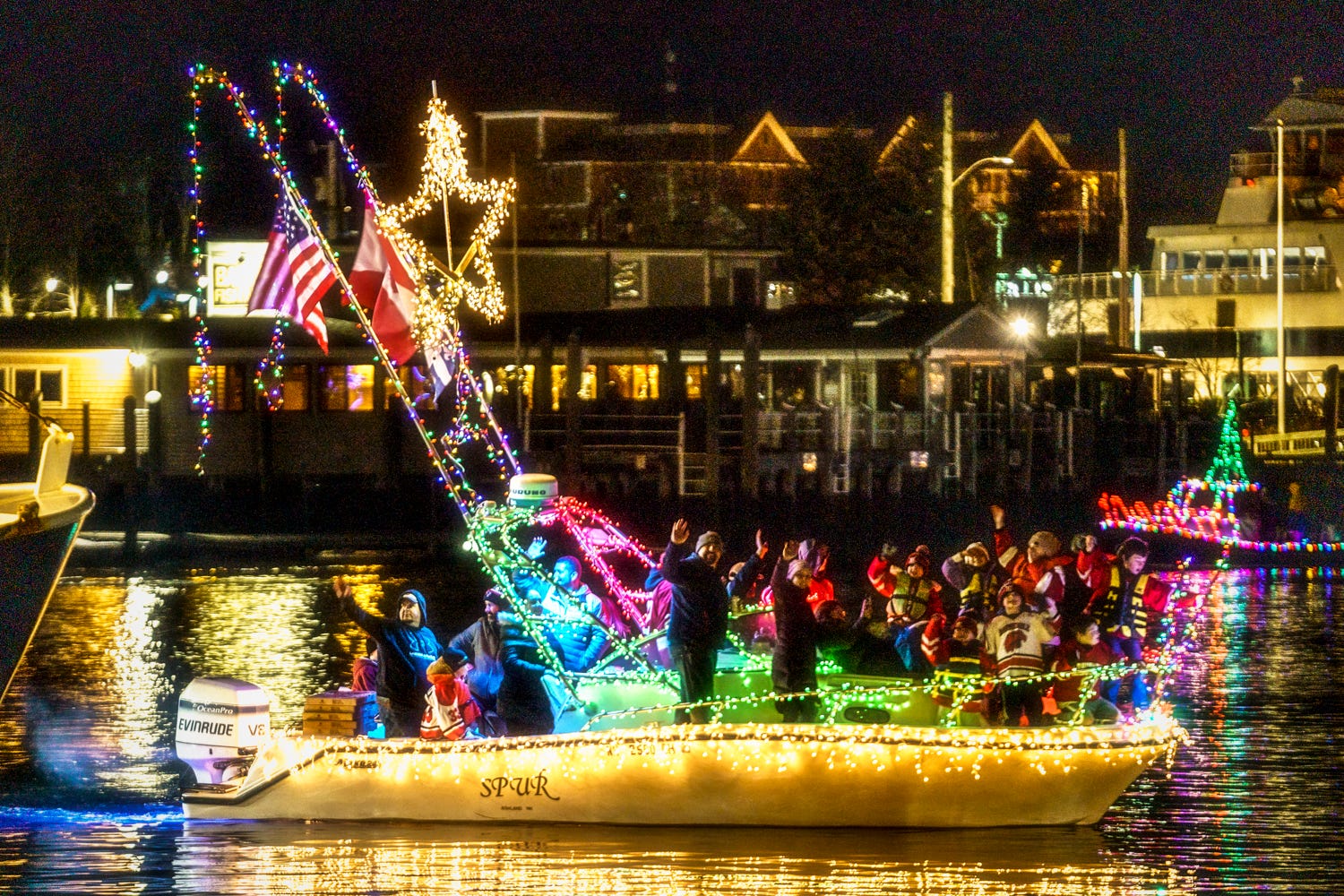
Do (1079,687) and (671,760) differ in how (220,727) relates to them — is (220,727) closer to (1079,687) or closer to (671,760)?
(671,760)

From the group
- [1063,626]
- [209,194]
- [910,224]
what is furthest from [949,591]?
[209,194]

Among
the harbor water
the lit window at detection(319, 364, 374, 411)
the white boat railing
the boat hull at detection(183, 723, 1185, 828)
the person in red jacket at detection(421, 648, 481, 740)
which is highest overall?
the lit window at detection(319, 364, 374, 411)

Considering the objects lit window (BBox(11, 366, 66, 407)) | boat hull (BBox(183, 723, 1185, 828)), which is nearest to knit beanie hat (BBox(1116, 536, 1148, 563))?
boat hull (BBox(183, 723, 1185, 828))

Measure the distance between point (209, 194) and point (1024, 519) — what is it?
34607mm

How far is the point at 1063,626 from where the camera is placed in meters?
14.4

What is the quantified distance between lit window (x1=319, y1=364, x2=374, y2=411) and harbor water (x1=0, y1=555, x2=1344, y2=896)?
78.0ft

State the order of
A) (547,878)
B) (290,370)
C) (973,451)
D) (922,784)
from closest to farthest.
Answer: (547,878) → (922,784) → (973,451) → (290,370)

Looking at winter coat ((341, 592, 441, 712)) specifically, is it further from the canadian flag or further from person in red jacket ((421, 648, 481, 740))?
the canadian flag

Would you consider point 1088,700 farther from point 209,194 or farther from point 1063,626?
point 209,194

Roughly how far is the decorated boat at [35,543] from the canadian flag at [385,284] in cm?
276

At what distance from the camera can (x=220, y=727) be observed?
13.4 m

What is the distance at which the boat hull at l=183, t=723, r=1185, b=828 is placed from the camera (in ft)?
41.9

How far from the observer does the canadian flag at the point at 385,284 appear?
16.6 meters

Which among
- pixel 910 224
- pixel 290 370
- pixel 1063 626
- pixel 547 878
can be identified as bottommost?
pixel 547 878
